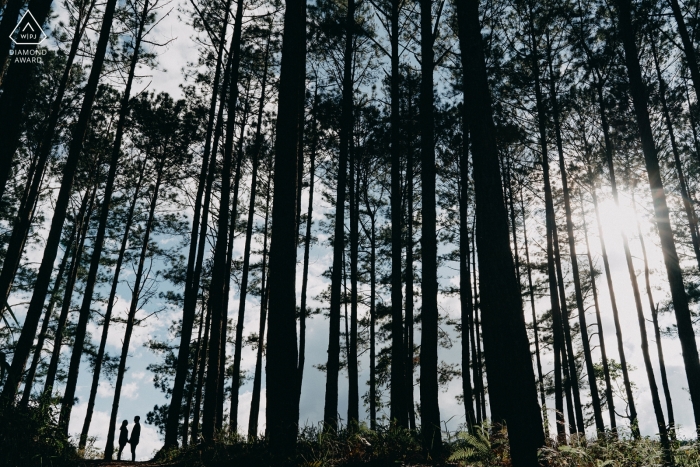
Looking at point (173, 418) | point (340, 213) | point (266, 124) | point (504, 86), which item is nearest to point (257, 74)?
point (266, 124)

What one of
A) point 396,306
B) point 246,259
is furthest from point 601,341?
point 246,259

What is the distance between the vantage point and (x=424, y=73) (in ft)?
29.5

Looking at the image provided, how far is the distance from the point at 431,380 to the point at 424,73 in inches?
249

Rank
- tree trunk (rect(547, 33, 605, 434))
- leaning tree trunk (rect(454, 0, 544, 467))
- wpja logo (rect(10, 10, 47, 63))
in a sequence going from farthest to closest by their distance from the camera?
1. tree trunk (rect(547, 33, 605, 434))
2. wpja logo (rect(10, 10, 47, 63))
3. leaning tree trunk (rect(454, 0, 544, 467))

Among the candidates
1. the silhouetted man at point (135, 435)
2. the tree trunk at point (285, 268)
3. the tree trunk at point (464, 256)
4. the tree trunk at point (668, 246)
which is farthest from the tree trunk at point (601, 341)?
the silhouetted man at point (135, 435)

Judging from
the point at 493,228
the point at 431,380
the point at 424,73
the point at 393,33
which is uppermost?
the point at 393,33

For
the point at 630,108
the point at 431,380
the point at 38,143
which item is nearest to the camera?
the point at 431,380

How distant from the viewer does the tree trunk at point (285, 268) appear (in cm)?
474

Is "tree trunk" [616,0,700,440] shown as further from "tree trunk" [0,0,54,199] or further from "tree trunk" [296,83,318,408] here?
"tree trunk" [0,0,54,199]

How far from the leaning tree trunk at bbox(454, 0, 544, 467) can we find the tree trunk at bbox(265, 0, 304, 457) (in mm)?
2248

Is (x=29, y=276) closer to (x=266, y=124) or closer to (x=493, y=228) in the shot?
(x=266, y=124)

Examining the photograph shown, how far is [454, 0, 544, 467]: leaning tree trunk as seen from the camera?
13.6 ft

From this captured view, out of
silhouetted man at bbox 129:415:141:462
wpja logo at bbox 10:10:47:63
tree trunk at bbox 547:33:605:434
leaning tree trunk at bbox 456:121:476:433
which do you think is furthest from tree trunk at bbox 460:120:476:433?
silhouetted man at bbox 129:415:141:462

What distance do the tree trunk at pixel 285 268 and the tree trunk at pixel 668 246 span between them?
7398 millimetres
